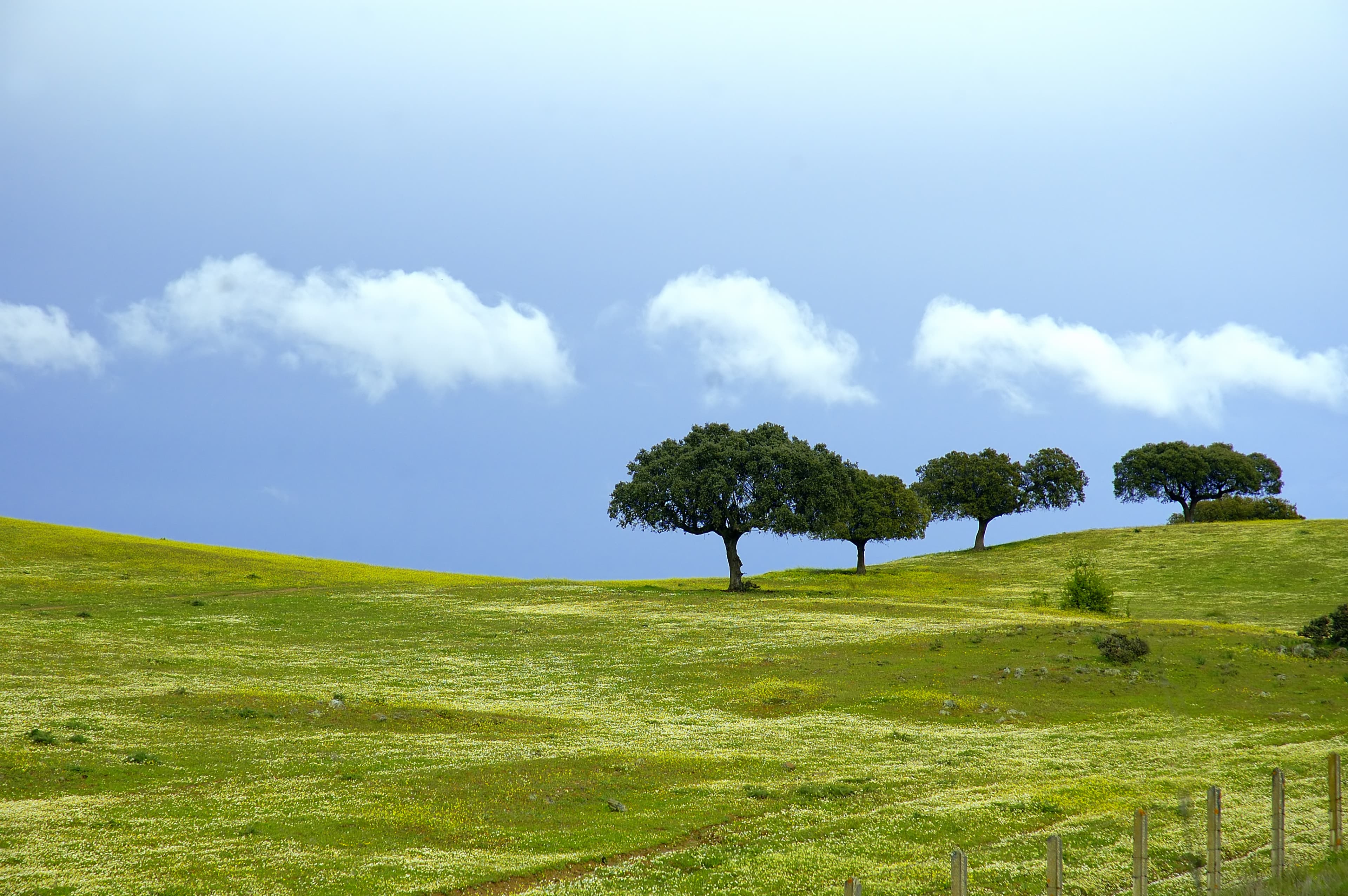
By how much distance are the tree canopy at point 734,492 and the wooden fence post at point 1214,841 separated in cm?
5838

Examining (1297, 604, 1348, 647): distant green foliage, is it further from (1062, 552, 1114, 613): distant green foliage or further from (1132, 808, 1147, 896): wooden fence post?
(1132, 808, 1147, 896): wooden fence post

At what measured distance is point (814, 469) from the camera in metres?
76.3

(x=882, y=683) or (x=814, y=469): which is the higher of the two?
(x=814, y=469)

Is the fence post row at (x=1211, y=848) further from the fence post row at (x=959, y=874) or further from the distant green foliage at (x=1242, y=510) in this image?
the distant green foliage at (x=1242, y=510)

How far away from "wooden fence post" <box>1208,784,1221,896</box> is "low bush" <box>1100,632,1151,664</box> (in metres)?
27.1

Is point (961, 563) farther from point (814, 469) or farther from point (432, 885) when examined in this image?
point (432, 885)

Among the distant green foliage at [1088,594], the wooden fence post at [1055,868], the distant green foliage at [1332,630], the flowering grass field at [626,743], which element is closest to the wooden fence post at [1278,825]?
the flowering grass field at [626,743]

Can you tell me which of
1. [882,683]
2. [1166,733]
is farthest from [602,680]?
[1166,733]

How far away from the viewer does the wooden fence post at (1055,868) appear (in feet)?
43.8

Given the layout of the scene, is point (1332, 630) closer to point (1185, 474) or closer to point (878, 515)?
point (878, 515)

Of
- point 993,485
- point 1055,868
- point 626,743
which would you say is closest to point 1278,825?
point 1055,868

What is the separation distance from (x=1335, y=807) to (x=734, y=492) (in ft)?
192

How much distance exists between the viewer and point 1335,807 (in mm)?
18344

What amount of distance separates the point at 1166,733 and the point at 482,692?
78.6 feet
